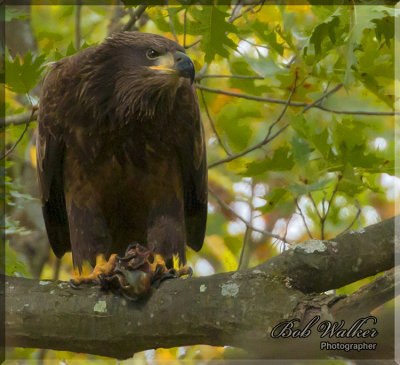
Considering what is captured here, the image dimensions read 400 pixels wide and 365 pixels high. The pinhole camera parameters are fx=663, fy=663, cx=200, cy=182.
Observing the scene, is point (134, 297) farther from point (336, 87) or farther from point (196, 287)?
point (336, 87)

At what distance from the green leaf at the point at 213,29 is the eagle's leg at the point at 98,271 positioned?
163cm

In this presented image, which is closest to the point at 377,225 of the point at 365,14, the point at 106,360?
the point at 365,14

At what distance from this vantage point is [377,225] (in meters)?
3.60

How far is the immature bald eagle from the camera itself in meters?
4.98

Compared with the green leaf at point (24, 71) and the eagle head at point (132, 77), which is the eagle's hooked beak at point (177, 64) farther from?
the green leaf at point (24, 71)

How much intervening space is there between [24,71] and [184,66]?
1147 mm

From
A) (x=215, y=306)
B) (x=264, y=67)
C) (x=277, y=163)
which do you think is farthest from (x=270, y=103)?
(x=215, y=306)

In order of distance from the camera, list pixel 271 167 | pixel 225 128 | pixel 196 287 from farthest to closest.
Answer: pixel 225 128
pixel 271 167
pixel 196 287

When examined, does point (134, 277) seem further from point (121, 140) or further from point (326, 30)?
point (326, 30)

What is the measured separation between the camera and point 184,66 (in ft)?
15.3

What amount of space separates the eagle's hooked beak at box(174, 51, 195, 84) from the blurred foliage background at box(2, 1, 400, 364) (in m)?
0.13

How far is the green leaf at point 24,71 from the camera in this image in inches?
186

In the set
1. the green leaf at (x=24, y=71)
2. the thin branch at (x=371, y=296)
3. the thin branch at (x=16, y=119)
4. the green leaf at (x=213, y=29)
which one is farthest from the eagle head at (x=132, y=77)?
the thin branch at (x=371, y=296)

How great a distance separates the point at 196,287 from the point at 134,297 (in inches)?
15.4
